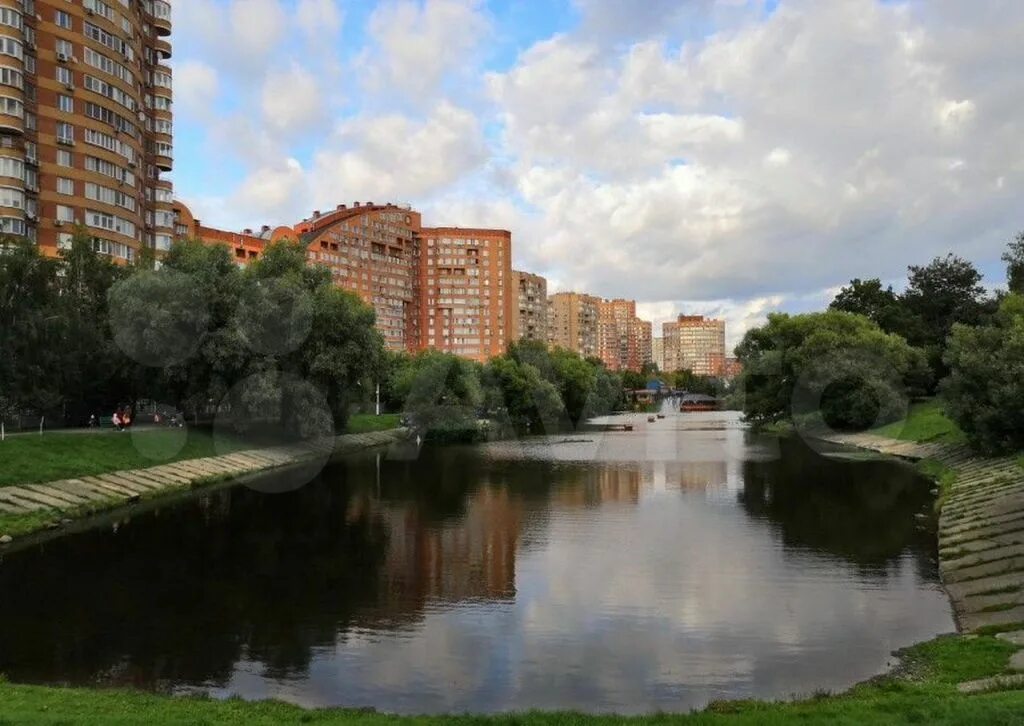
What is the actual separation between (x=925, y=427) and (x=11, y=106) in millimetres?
68167

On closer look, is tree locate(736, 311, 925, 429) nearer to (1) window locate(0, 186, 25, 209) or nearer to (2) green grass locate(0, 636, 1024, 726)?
(2) green grass locate(0, 636, 1024, 726)

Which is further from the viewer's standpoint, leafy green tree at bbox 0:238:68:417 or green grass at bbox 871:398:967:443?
green grass at bbox 871:398:967:443

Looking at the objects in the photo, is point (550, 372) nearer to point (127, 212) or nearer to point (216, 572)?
point (127, 212)

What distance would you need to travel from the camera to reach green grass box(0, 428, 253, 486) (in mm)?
34188

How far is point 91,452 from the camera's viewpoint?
39844 millimetres

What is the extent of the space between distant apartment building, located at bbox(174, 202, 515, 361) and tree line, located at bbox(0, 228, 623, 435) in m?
89.1

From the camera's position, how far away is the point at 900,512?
33.7 m

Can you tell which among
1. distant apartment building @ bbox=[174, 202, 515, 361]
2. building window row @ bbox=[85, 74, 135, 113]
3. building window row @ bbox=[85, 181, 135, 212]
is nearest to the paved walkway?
building window row @ bbox=[85, 181, 135, 212]

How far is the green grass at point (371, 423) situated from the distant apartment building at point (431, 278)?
2619 inches

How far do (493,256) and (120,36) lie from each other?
11035 centimetres

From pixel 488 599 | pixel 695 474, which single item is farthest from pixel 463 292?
pixel 488 599

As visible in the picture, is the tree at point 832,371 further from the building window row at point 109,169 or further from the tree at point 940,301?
the building window row at point 109,169

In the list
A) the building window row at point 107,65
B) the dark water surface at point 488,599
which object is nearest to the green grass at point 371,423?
the building window row at point 107,65

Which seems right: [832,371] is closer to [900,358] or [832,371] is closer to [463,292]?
[900,358]
